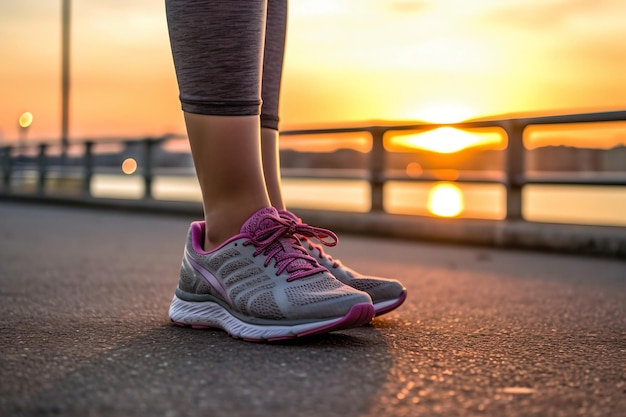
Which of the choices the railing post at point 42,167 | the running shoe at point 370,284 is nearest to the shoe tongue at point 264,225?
the running shoe at point 370,284

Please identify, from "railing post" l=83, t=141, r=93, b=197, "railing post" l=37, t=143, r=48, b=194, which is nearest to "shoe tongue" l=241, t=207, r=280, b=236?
"railing post" l=83, t=141, r=93, b=197

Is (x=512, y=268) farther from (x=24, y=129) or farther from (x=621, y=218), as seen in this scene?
(x=24, y=129)

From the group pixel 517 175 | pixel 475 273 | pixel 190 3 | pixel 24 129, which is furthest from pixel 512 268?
pixel 24 129

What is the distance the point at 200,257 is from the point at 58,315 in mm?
445

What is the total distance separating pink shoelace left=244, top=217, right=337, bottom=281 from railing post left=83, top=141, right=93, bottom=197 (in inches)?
364

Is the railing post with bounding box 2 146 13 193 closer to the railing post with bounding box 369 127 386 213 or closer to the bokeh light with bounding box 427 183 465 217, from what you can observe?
the bokeh light with bounding box 427 183 465 217

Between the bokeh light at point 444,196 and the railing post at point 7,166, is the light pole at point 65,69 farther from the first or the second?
the bokeh light at point 444,196

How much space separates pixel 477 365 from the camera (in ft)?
4.52

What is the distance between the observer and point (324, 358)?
1.38 m

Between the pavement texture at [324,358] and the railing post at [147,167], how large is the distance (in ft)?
21.9

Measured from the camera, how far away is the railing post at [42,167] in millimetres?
12609

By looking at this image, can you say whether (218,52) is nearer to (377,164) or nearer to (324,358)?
(324,358)

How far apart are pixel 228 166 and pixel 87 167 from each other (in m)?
9.90

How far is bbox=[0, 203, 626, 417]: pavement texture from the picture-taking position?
1.12 metres
